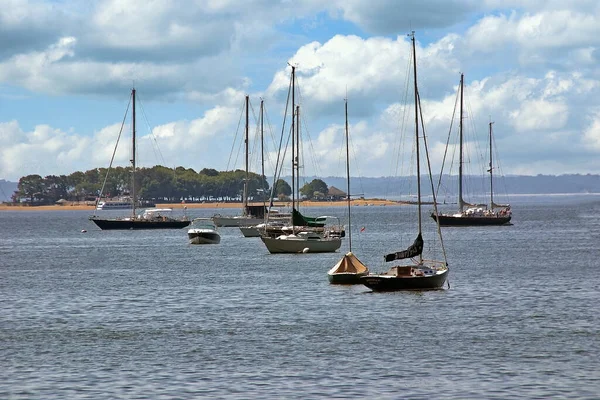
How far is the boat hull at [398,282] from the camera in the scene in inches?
2330

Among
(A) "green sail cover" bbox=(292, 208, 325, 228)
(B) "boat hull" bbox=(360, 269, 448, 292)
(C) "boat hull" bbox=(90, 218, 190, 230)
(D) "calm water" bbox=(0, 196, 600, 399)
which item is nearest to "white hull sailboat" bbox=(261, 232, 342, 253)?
(A) "green sail cover" bbox=(292, 208, 325, 228)

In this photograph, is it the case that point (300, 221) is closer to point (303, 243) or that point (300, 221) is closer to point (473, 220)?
point (303, 243)

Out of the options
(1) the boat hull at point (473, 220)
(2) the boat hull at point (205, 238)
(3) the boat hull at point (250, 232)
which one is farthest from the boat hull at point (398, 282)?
(1) the boat hull at point (473, 220)

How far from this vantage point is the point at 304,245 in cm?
9931

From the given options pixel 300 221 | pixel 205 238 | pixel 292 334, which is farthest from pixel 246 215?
pixel 292 334

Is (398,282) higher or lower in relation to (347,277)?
higher

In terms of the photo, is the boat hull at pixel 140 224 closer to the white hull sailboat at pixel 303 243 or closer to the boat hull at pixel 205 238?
the boat hull at pixel 205 238

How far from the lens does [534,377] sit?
34.4 meters

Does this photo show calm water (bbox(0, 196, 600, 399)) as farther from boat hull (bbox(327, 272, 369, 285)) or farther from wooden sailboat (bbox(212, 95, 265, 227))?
wooden sailboat (bbox(212, 95, 265, 227))

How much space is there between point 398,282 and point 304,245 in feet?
132

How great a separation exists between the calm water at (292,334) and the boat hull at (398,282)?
599mm

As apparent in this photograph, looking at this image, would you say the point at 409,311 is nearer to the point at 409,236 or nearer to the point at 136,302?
the point at 136,302

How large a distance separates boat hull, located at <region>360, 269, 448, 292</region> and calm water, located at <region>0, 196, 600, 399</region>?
599mm

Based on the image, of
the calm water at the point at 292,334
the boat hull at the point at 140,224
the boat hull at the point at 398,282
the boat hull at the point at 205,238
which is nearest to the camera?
the calm water at the point at 292,334
